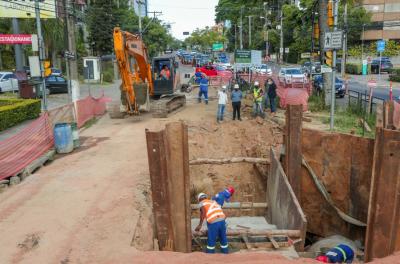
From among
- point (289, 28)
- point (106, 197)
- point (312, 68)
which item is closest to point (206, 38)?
point (289, 28)

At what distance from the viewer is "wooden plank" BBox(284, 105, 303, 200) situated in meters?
10.2

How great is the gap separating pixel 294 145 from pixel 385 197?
3.16 m

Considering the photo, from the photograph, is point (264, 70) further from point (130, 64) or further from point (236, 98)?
point (130, 64)

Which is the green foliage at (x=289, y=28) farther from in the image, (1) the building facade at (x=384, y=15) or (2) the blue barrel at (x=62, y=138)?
(2) the blue barrel at (x=62, y=138)

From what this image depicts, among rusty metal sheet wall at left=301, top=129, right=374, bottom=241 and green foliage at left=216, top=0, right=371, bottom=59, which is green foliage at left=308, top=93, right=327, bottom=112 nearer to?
green foliage at left=216, top=0, right=371, bottom=59

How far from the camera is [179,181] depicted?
7.96m

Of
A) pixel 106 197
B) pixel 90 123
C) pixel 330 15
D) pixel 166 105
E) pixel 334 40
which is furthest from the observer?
pixel 330 15

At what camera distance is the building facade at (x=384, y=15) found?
217ft

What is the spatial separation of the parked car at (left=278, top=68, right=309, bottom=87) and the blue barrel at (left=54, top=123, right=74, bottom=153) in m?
16.3

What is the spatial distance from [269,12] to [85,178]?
246 feet

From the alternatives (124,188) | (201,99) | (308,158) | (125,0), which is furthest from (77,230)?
(125,0)

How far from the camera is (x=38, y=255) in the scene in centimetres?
Result: 650

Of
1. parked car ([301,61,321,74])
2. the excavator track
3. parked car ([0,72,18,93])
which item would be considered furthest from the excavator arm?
→ parked car ([0,72,18,93])

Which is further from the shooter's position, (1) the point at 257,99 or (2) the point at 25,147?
(1) the point at 257,99
